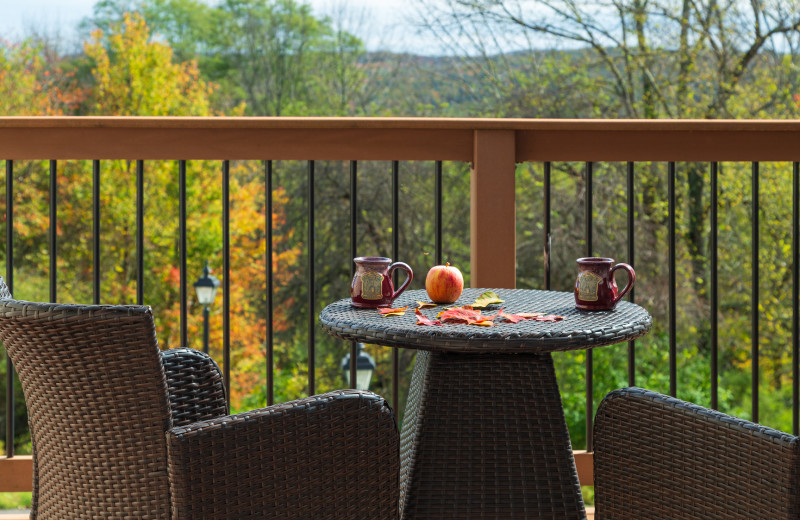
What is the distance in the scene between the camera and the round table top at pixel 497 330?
117cm

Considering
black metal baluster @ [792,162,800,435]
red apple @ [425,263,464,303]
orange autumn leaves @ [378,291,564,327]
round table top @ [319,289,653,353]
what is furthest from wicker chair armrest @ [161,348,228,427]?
black metal baluster @ [792,162,800,435]

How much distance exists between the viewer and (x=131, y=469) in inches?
39.0

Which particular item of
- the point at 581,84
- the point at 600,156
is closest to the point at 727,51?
the point at 581,84

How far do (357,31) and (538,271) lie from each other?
222 inches

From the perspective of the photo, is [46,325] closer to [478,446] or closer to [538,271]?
[478,446]

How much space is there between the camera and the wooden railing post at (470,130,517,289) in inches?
74.6

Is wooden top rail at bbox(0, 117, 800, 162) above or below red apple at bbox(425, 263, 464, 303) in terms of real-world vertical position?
above

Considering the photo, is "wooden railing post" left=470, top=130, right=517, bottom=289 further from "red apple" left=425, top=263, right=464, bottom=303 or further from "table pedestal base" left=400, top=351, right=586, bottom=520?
"table pedestal base" left=400, top=351, right=586, bottom=520

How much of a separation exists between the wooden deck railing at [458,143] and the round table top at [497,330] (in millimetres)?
505

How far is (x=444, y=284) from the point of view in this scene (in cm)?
151

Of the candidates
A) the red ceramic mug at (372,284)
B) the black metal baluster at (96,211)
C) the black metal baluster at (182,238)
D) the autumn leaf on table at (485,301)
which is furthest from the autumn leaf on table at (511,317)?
the black metal baluster at (96,211)

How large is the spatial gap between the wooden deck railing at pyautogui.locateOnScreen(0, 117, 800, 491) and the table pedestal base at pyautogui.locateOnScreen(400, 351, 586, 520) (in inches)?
22.4

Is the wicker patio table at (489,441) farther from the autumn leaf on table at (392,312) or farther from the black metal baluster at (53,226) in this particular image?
the black metal baluster at (53,226)

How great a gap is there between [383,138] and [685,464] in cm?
108
